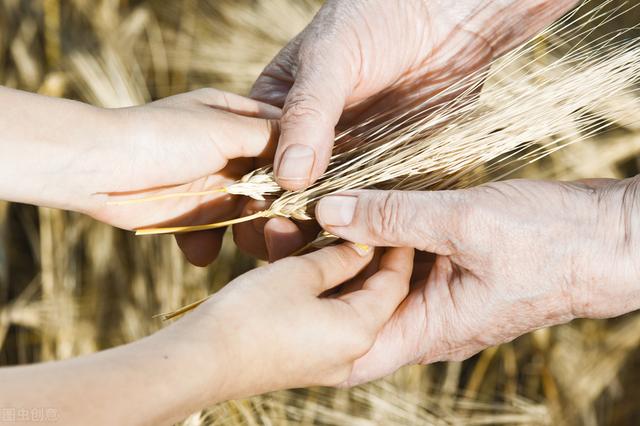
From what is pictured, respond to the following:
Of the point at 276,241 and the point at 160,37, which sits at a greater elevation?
the point at 160,37

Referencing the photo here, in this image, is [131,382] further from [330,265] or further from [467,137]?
[467,137]

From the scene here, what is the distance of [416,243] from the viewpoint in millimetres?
966

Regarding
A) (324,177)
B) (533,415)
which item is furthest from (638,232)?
(533,415)

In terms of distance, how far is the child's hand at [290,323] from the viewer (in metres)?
0.72

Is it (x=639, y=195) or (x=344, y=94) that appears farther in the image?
(x=344, y=94)

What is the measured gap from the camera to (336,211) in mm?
955

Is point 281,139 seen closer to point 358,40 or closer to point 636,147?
point 358,40

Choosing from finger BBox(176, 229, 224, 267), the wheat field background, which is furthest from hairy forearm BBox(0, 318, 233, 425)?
the wheat field background

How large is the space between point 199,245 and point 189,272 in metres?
0.62

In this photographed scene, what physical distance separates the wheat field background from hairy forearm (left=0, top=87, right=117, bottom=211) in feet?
1.97

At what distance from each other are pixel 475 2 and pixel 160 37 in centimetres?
99

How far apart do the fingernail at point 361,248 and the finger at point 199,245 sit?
253mm

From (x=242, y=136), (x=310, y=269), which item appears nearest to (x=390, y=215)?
(x=310, y=269)

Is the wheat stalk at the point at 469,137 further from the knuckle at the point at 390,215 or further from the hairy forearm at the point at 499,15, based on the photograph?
the hairy forearm at the point at 499,15
